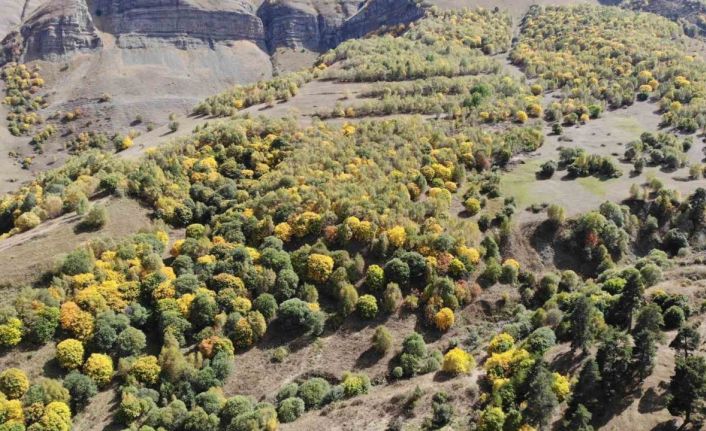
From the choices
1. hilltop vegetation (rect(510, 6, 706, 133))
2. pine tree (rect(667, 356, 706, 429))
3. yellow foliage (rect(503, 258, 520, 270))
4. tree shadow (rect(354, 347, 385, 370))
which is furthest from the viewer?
hilltop vegetation (rect(510, 6, 706, 133))

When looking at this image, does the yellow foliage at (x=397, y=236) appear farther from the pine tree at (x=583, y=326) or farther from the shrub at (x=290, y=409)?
the pine tree at (x=583, y=326)

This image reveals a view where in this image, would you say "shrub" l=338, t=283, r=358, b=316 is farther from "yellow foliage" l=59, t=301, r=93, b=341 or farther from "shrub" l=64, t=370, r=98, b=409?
"yellow foliage" l=59, t=301, r=93, b=341

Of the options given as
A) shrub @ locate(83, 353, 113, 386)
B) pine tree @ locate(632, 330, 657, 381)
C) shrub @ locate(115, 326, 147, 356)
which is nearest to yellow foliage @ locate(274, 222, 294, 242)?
shrub @ locate(115, 326, 147, 356)

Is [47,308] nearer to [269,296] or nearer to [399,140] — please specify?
[269,296]

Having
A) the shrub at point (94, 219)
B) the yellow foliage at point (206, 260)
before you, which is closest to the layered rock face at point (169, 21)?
the shrub at point (94, 219)

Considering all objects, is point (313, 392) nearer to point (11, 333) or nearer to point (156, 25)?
point (11, 333)

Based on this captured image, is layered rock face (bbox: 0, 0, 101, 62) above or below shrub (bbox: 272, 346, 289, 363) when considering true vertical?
above

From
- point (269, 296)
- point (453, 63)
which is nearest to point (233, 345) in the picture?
point (269, 296)
